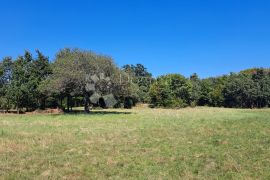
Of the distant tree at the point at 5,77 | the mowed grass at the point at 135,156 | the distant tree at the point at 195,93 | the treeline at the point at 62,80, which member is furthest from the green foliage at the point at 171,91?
the mowed grass at the point at 135,156

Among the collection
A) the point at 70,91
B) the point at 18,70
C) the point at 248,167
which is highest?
the point at 18,70

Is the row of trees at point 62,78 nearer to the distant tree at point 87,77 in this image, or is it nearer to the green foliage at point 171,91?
the distant tree at point 87,77

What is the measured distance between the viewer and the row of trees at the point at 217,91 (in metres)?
81.2

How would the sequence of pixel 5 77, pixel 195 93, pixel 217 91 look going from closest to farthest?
pixel 5 77 → pixel 195 93 → pixel 217 91

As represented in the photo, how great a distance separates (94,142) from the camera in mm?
17547

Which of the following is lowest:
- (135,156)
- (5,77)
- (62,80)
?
(135,156)

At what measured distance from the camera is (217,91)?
87.1 metres

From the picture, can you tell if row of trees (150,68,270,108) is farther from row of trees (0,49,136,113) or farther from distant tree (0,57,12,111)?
distant tree (0,57,12,111)

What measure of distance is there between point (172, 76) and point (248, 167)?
7305 centimetres

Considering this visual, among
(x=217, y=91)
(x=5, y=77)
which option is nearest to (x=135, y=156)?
(x=5, y=77)

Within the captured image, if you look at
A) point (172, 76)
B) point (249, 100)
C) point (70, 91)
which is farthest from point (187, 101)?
point (70, 91)

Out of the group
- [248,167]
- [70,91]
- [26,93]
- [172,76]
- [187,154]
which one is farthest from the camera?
[172,76]

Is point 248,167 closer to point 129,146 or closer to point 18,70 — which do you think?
point 129,146

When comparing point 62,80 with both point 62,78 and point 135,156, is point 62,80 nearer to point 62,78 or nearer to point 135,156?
point 62,78
